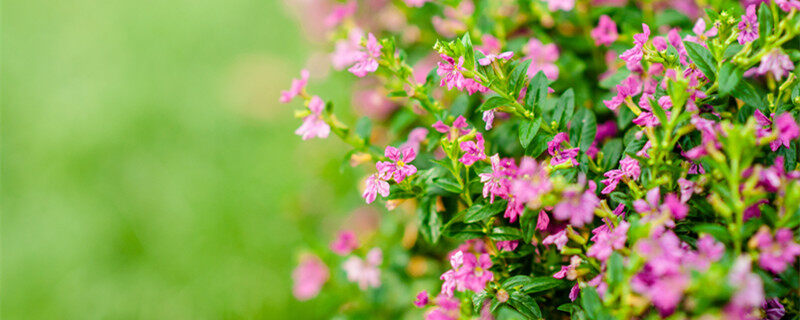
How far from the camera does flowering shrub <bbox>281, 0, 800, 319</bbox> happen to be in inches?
34.3

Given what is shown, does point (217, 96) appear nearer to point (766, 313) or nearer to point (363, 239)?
point (363, 239)

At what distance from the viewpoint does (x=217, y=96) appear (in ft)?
9.74

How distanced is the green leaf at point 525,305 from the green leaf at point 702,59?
0.51 meters

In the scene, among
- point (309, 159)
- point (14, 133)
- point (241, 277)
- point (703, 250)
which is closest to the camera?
point (703, 250)

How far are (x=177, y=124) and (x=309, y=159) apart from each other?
0.74m

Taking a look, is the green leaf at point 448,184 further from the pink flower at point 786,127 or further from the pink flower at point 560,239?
the pink flower at point 786,127

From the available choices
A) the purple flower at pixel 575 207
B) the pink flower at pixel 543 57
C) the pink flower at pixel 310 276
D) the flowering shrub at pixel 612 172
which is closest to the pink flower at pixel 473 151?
the flowering shrub at pixel 612 172

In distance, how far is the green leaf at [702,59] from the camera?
41.2 inches

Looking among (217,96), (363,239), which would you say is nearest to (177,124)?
(217,96)

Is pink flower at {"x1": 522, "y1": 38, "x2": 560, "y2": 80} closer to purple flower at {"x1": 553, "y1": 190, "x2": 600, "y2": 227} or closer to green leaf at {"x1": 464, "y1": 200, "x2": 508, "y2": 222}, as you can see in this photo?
green leaf at {"x1": 464, "y1": 200, "x2": 508, "y2": 222}

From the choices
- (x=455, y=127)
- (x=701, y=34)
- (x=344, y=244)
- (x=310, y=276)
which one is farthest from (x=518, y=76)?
(x=310, y=276)

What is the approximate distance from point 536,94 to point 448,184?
24cm

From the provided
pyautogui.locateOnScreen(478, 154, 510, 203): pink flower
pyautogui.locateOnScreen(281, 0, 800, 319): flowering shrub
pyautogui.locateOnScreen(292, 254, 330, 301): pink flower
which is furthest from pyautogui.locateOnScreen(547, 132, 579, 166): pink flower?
pyautogui.locateOnScreen(292, 254, 330, 301): pink flower

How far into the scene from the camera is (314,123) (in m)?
1.21
